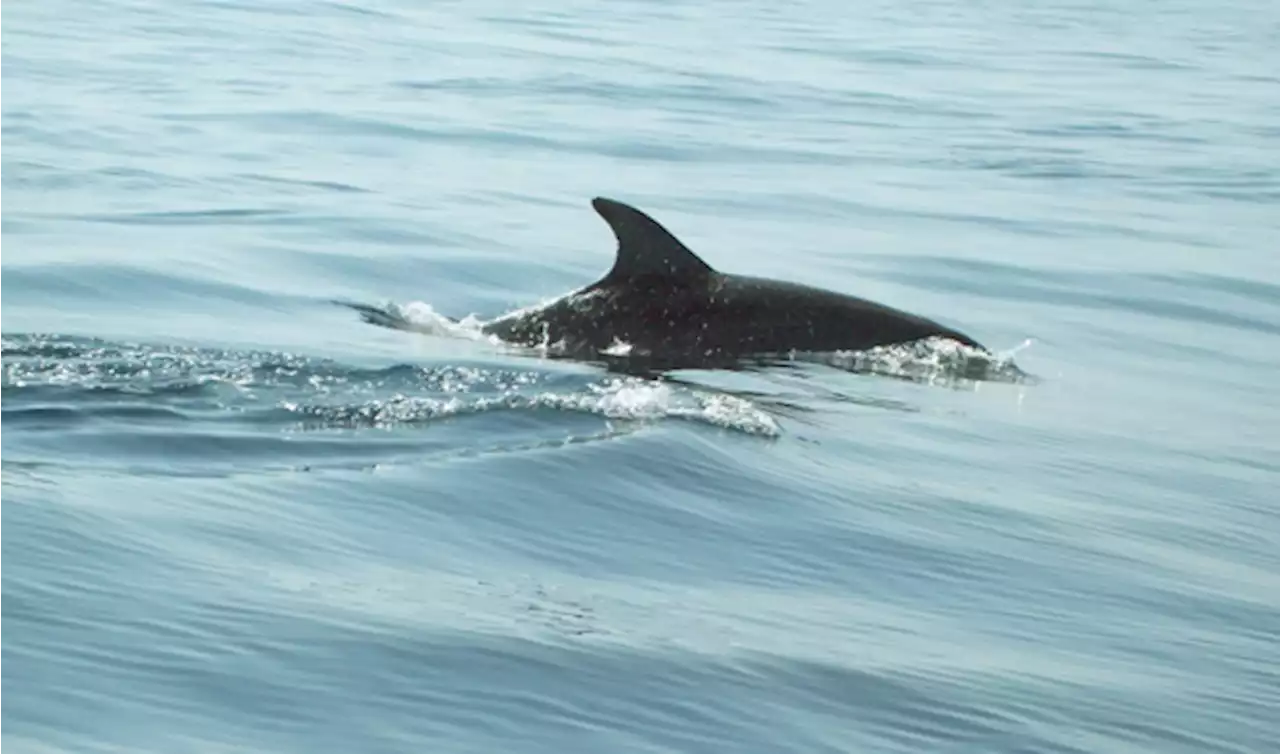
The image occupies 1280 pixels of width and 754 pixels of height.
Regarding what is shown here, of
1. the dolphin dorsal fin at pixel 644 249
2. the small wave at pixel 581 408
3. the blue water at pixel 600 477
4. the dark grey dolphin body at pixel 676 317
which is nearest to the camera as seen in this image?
the blue water at pixel 600 477

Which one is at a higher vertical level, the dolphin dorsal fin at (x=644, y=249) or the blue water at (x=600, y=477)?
the dolphin dorsal fin at (x=644, y=249)

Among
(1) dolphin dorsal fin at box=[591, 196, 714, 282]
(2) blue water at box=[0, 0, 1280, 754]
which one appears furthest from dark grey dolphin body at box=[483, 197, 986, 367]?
(2) blue water at box=[0, 0, 1280, 754]

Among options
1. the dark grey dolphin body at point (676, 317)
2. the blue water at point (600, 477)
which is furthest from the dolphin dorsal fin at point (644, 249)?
the blue water at point (600, 477)

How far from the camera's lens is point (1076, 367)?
1341 centimetres

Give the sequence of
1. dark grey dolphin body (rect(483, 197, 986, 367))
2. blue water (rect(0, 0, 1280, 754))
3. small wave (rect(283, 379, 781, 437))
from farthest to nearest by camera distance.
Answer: dark grey dolphin body (rect(483, 197, 986, 367)) → small wave (rect(283, 379, 781, 437)) → blue water (rect(0, 0, 1280, 754))

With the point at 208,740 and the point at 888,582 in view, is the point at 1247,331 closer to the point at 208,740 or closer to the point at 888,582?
the point at 888,582

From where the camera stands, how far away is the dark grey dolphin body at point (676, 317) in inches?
482

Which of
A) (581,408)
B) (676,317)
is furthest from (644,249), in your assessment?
(581,408)

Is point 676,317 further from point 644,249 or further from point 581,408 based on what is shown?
point 581,408

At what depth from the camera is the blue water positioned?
6.77 metres

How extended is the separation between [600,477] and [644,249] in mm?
3124

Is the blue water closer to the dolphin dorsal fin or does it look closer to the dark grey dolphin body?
the dark grey dolphin body

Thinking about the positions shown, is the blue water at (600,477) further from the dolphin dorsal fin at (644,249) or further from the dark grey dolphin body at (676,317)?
the dolphin dorsal fin at (644,249)

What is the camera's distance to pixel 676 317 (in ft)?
40.8
